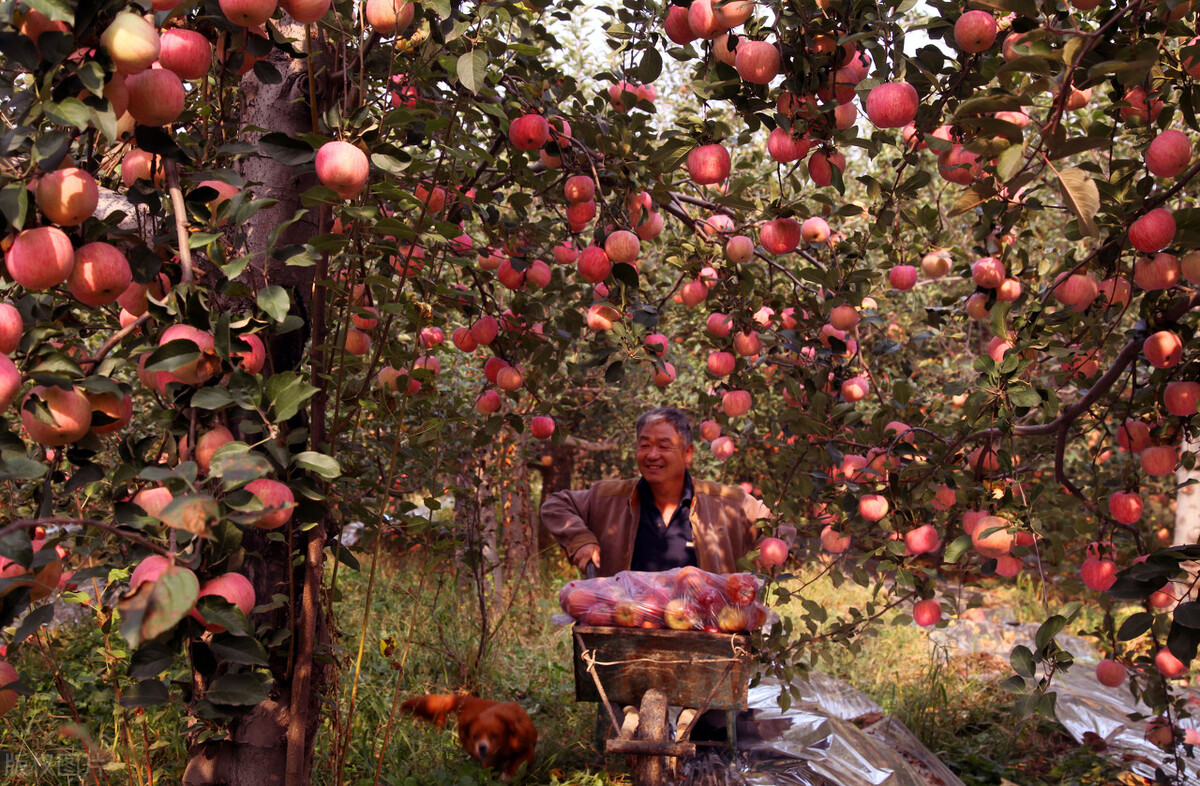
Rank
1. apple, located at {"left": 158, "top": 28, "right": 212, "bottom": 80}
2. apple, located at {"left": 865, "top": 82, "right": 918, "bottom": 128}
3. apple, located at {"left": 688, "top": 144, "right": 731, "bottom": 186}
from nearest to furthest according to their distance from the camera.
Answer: apple, located at {"left": 158, "top": 28, "right": 212, "bottom": 80}
apple, located at {"left": 865, "top": 82, "right": 918, "bottom": 128}
apple, located at {"left": 688, "top": 144, "right": 731, "bottom": 186}

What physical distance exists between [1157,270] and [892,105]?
0.72m

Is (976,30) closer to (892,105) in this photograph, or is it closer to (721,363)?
(892,105)

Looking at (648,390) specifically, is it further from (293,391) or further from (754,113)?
(293,391)

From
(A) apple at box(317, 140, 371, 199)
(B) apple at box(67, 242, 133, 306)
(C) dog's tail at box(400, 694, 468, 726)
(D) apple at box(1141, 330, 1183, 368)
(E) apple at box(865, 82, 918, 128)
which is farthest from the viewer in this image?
(C) dog's tail at box(400, 694, 468, 726)

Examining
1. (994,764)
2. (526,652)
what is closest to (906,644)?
(994,764)

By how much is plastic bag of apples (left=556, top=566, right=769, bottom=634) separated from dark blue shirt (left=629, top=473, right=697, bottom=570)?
2.46ft

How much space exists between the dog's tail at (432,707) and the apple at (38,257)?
2.57 metres

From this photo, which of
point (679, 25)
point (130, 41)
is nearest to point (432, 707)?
point (679, 25)

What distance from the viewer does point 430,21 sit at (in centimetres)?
145

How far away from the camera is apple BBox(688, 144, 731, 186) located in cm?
173

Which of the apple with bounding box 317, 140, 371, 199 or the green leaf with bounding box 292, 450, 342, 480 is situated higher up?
the apple with bounding box 317, 140, 371, 199

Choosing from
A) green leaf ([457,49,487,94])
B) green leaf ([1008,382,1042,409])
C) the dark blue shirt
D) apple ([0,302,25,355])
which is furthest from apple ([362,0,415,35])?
the dark blue shirt

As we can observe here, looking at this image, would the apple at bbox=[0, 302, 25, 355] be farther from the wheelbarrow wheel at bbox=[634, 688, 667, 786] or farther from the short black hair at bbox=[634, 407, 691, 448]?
the short black hair at bbox=[634, 407, 691, 448]

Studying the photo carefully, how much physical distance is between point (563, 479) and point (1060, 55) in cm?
663
